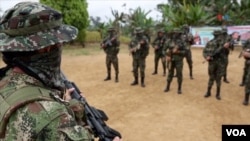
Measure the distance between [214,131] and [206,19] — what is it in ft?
48.3

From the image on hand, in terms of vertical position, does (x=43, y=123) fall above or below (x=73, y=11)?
below

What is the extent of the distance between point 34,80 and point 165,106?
6.48 metres

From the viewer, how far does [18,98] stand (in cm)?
149

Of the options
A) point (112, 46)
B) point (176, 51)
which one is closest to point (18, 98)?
point (176, 51)

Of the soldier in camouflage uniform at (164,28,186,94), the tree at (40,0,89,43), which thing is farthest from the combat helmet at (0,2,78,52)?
the tree at (40,0,89,43)

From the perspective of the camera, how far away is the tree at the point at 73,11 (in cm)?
2059

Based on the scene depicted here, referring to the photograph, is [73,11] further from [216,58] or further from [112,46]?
[216,58]

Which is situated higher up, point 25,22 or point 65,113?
point 25,22

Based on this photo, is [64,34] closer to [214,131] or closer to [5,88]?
[5,88]

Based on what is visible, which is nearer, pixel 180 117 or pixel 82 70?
pixel 180 117

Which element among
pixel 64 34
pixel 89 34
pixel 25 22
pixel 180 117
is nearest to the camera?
pixel 25 22

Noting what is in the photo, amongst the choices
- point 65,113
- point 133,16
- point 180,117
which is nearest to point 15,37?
point 65,113

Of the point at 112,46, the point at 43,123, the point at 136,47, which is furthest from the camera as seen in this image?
the point at 112,46

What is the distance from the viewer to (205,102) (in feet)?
26.6
